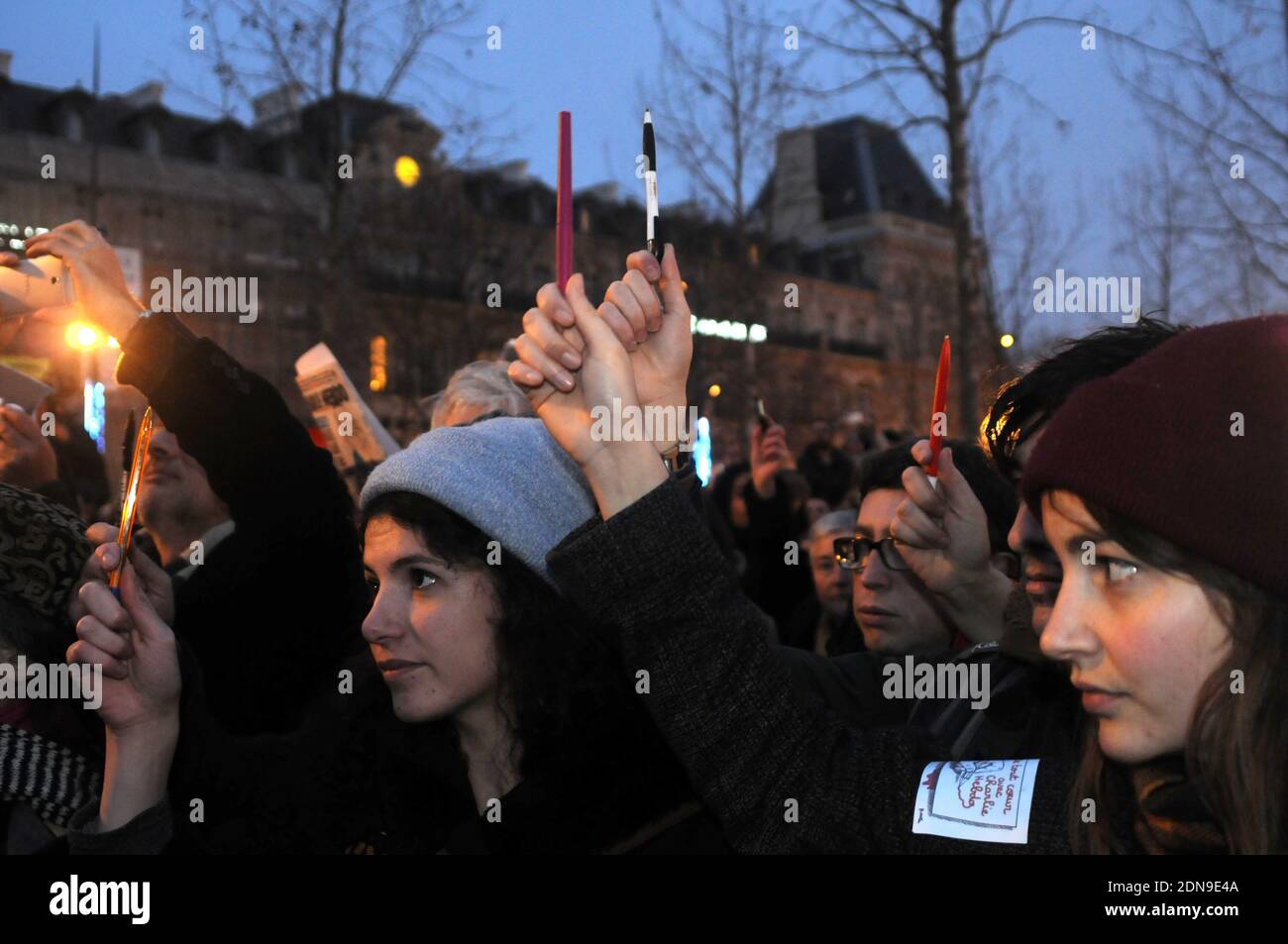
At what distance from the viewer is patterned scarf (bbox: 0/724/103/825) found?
7.52 feet

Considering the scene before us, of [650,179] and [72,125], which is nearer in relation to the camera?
[650,179]

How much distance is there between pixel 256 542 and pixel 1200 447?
2010 mm

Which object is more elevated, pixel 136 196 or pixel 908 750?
pixel 136 196

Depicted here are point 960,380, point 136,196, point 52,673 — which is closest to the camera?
point 52,673

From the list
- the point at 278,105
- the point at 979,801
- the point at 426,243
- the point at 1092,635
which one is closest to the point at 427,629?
the point at 979,801

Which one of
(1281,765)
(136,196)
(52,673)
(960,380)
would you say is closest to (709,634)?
(1281,765)

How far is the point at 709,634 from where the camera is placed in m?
1.73

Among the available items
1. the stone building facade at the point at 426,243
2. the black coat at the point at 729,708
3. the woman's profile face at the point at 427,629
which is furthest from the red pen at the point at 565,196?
the stone building facade at the point at 426,243

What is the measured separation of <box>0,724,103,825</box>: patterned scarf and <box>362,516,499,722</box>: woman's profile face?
1.92ft

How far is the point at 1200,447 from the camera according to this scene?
1.55 metres

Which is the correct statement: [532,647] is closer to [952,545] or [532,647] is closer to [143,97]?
[952,545]

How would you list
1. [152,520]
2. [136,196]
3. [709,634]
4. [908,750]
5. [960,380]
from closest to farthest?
[709,634]
[908,750]
[152,520]
[960,380]
[136,196]

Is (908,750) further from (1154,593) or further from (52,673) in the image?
(52,673)
